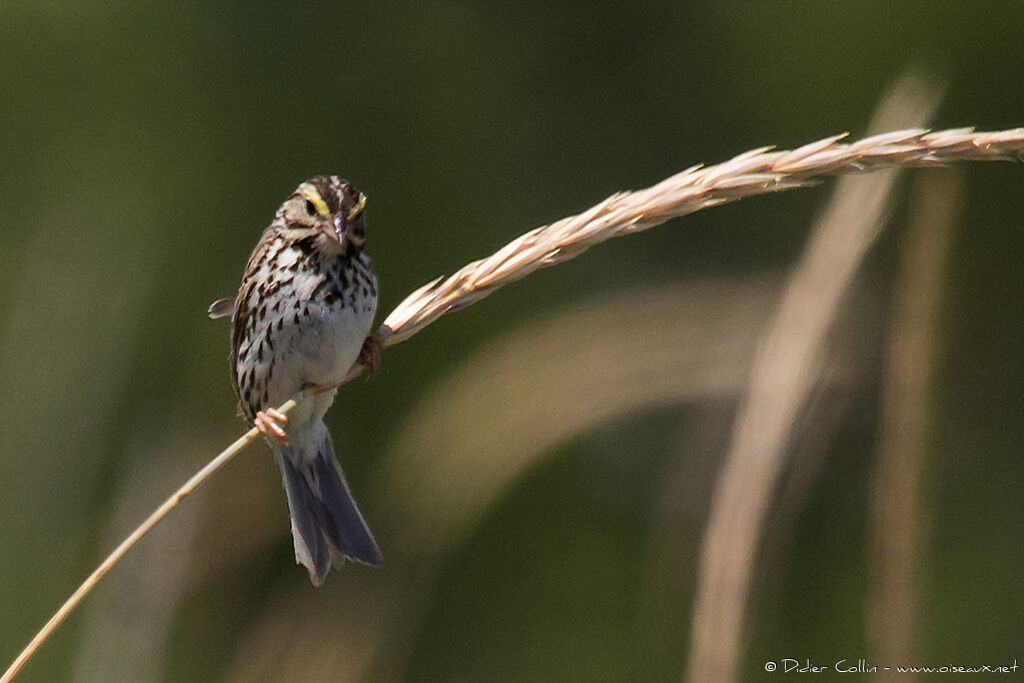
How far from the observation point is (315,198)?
12.3 ft

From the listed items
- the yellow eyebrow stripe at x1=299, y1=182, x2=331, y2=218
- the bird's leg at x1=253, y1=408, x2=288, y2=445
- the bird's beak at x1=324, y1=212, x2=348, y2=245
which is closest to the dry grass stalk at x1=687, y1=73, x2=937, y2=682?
the bird's leg at x1=253, y1=408, x2=288, y2=445

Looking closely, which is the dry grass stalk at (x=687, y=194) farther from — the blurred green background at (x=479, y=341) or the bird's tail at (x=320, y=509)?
the bird's tail at (x=320, y=509)

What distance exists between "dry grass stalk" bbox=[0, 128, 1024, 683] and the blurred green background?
1.35 ft

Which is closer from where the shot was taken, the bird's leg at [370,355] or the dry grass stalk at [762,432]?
the dry grass stalk at [762,432]

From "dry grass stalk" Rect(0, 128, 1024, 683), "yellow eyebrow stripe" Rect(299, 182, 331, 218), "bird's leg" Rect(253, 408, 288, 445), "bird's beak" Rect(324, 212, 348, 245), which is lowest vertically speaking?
"bird's leg" Rect(253, 408, 288, 445)

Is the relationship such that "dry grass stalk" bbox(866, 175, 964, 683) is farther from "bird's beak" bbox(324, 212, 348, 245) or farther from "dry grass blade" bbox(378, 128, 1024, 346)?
"bird's beak" bbox(324, 212, 348, 245)

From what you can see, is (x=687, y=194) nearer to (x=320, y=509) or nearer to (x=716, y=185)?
(x=716, y=185)

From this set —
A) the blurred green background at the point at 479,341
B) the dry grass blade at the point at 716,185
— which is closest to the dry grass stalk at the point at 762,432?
the dry grass blade at the point at 716,185

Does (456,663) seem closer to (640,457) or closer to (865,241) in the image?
(640,457)

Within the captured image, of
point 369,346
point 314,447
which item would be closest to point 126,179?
point 314,447

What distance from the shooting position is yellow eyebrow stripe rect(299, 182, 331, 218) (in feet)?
12.2

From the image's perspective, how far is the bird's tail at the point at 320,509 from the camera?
12.3 ft

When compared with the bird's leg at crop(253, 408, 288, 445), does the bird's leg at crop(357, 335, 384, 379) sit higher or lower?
higher

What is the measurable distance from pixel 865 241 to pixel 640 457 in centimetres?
456
